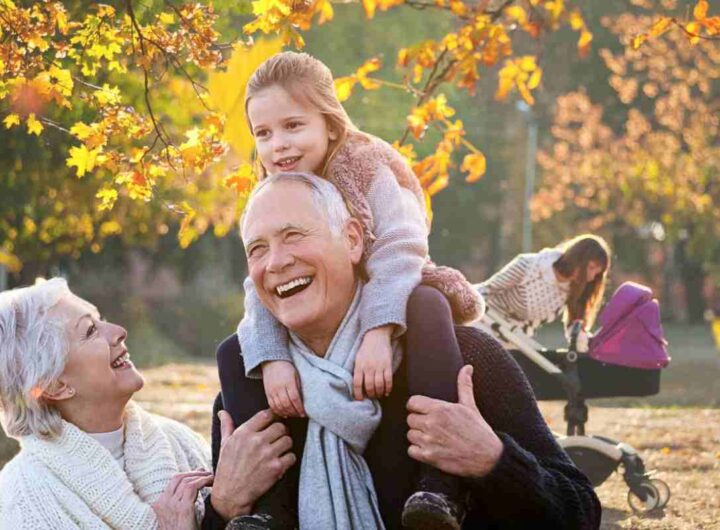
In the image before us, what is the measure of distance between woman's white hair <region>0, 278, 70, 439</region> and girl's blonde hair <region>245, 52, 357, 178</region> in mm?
906

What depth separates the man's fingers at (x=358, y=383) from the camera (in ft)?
11.4

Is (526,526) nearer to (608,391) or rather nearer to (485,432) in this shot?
(485,432)

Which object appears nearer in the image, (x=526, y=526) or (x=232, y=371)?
(x=526, y=526)

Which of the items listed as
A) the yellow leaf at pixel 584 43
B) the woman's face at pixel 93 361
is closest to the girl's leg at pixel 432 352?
the woman's face at pixel 93 361

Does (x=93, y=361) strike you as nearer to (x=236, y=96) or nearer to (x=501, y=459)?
(x=501, y=459)

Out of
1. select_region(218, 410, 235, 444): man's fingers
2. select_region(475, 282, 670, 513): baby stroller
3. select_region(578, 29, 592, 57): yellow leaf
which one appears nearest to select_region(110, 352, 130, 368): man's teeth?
select_region(218, 410, 235, 444): man's fingers

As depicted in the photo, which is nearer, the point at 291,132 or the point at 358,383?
the point at 358,383

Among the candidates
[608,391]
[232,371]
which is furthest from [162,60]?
[608,391]

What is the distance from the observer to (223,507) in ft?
11.6

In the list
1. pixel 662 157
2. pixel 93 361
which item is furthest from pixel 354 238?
pixel 662 157

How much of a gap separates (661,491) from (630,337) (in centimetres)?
105

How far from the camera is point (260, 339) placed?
3.60 meters

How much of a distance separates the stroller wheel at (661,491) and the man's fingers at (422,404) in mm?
5880

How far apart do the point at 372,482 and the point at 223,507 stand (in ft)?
1.25
